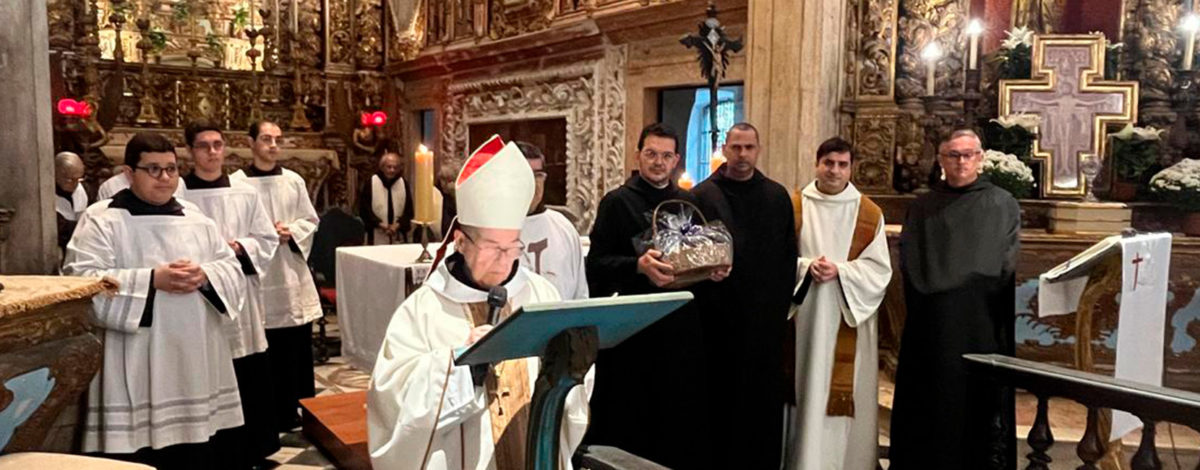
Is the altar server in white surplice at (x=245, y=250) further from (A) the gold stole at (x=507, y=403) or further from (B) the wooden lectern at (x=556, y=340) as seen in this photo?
(B) the wooden lectern at (x=556, y=340)

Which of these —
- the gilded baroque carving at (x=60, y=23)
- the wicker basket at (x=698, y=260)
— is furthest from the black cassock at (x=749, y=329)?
the gilded baroque carving at (x=60, y=23)

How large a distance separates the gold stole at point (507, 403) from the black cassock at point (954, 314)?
→ 7.26 ft

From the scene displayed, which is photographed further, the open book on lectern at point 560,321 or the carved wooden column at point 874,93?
the carved wooden column at point 874,93

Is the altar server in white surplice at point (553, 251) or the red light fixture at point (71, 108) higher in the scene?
the red light fixture at point (71, 108)

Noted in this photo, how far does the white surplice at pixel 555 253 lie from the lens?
3.82 m

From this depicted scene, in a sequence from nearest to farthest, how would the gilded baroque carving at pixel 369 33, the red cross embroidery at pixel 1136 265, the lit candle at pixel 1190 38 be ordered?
the red cross embroidery at pixel 1136 265
the lit candle at pixel 1190 38
the gilded baroque carving at pixel 369 33

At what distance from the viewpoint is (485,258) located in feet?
7.54

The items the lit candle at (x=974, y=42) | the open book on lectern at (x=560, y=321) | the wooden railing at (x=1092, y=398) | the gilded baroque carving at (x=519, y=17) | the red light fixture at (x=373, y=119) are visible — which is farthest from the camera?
the red light fixture at (x=373, y=119)

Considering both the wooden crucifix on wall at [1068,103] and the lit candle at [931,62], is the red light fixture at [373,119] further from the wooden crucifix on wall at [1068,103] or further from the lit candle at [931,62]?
the wooden crucifix on wall at [1068,103]

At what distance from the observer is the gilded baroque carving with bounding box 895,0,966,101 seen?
5609 mm

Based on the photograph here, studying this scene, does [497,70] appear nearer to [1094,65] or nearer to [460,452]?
[1094,65]

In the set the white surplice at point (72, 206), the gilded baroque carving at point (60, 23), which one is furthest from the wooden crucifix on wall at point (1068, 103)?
the gilded baroque carving at point (60, 23)

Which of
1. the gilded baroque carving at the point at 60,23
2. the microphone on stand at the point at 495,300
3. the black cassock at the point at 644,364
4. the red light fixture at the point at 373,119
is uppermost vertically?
the gilded baroque carving at the point at 60,23

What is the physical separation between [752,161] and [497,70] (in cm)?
615
